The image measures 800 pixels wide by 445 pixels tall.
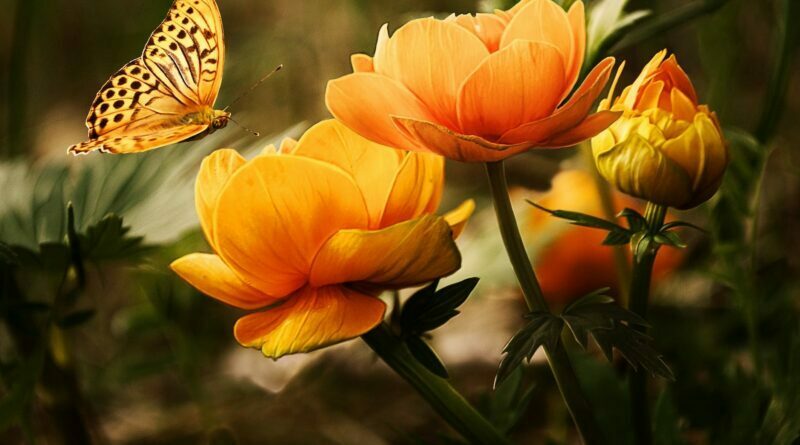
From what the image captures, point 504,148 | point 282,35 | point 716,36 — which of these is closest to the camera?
point 504,148

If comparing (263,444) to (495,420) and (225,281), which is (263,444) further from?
(225,281)

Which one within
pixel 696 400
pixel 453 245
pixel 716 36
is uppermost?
pixel 453 245

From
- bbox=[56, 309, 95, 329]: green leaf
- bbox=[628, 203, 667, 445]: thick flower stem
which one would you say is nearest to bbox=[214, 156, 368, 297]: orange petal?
bbox=[628, 203, 667, 445]: thick flower stem

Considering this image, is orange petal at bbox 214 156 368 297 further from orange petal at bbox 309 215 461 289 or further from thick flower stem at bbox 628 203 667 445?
thick flower stem at bbox 628 203 667 445

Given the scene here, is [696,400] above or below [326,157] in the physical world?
below

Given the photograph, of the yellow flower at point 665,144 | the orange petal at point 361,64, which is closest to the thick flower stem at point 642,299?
the yellow flower at point 665,144

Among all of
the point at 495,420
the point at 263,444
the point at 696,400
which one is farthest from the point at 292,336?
the point at 263,444
